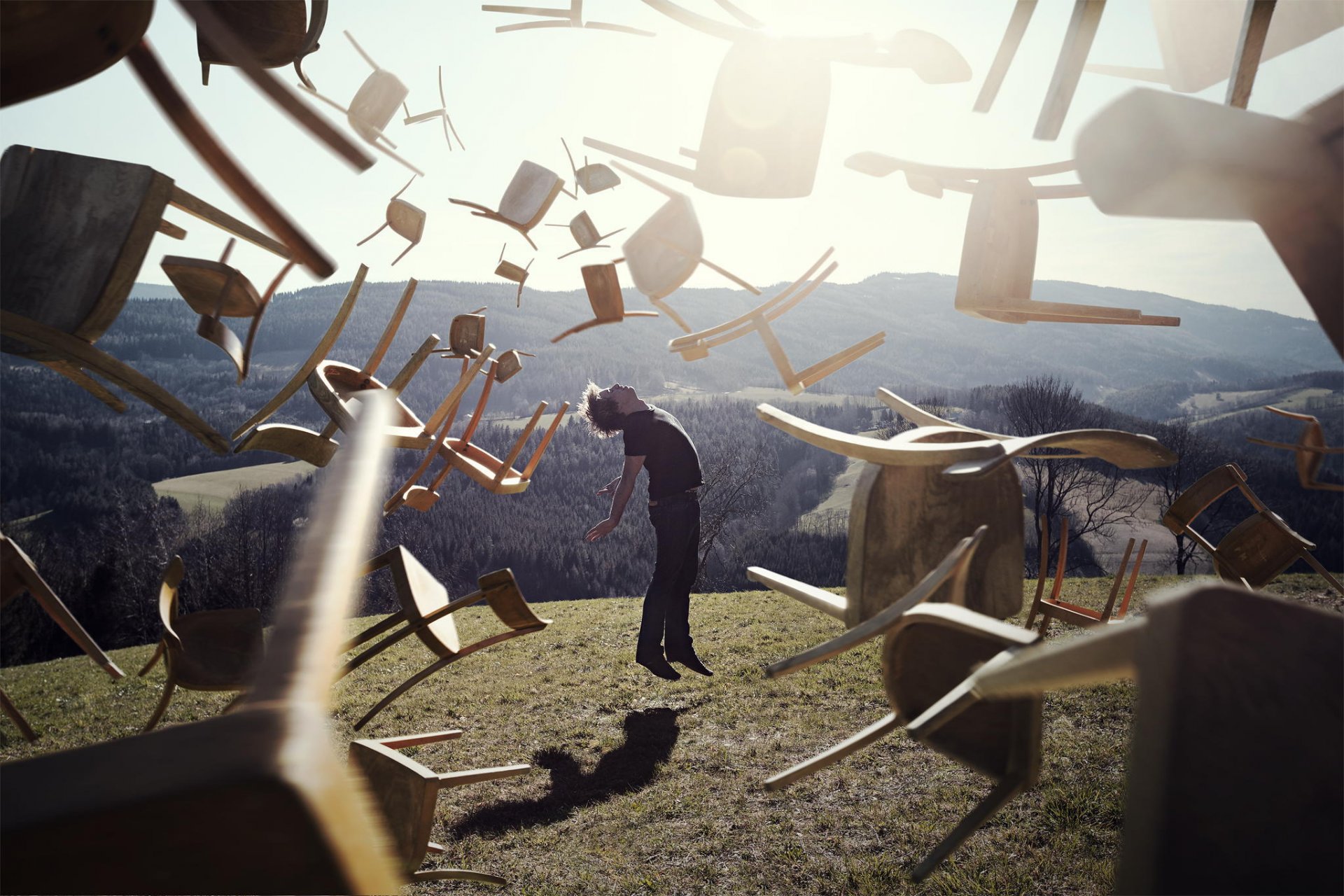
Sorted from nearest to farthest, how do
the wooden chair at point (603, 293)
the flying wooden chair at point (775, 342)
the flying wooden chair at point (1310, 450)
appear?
the flying wooden chair at point (775, 342)
the wooden chair at point (603, 293)
the flying wooden chair at point (1310, 450)

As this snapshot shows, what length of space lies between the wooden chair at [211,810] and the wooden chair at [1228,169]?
0.55 m

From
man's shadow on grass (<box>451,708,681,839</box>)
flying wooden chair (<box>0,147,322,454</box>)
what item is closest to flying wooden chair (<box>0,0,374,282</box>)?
flying wooden chair (<box>0,147,322,454</box>)

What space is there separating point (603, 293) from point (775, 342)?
38 centimetres

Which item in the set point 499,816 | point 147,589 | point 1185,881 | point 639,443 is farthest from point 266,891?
point 147,589

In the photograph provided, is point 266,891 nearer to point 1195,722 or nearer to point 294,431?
point 1195,722

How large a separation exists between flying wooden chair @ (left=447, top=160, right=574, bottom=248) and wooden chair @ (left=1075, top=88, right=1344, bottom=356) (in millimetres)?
1066

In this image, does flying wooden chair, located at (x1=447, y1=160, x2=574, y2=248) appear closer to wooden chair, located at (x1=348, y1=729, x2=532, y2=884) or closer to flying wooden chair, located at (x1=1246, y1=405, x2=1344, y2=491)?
wooden chair, located at (x1=348, y1=729, x2=532, y2=884)

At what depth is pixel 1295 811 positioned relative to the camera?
413 millimetres

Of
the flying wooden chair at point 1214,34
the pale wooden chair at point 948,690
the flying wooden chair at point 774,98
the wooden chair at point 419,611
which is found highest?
the flying wooden chair at point 1214,34

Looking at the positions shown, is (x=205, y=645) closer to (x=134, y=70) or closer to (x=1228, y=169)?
(x=134, y=70)

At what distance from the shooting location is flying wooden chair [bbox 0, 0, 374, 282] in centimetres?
51

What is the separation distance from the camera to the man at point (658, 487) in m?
5.54

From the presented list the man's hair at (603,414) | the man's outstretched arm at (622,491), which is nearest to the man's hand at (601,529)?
the man's outstretched arm at (622,491)

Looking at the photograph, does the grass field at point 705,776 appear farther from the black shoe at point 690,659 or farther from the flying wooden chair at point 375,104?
the flying wooden chair at point 375,104
